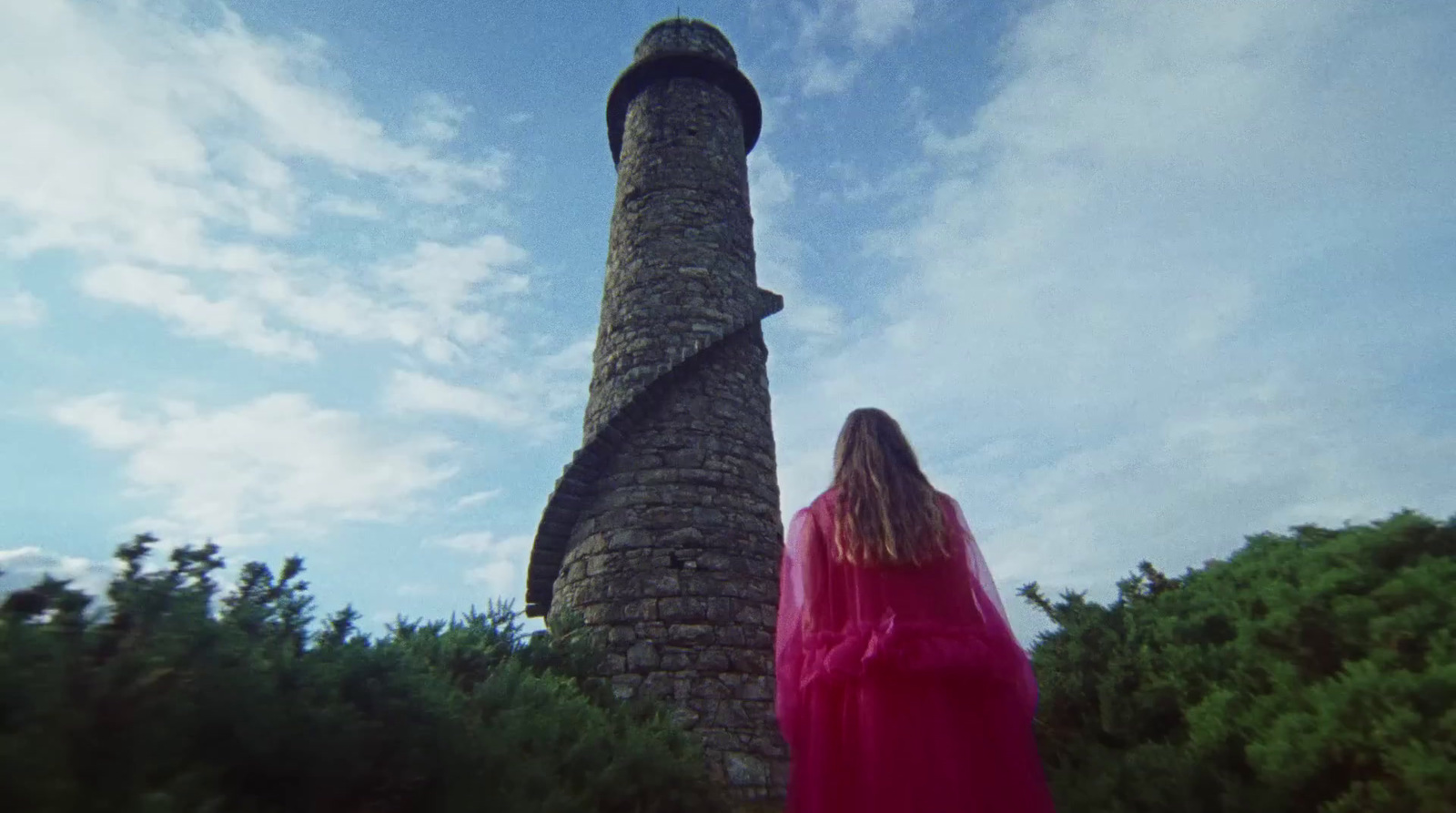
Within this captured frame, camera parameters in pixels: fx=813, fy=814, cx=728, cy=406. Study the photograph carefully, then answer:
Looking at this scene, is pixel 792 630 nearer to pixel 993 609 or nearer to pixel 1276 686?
pixel 993 609

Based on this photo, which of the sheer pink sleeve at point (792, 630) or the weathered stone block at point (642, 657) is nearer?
the sheer pink sleeve at point (792, 630)

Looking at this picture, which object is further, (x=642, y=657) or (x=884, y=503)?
(x=642, y=657)

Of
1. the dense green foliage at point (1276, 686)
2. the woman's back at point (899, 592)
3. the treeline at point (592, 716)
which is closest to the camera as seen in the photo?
the treeline at point (592, 716)

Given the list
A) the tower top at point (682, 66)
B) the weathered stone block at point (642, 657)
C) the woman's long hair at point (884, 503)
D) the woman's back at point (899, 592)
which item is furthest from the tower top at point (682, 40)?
the woman's back at point (899, 592)

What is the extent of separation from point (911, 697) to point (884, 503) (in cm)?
69

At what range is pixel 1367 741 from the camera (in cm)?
232

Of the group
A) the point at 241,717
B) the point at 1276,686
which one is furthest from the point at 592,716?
the point at 1276,686

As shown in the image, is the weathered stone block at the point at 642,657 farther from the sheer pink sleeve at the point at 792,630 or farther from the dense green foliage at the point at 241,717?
the sheer pink sleeve at the point at 792,630

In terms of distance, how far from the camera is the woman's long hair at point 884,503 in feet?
9.75

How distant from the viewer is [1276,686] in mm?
2705

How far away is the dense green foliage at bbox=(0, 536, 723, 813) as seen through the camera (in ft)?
5.02

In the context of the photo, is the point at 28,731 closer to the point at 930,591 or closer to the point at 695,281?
the point at 930,591

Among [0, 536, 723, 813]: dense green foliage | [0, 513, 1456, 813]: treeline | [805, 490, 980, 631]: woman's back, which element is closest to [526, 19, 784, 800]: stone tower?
[0, 513, 1456, 813]: treeline

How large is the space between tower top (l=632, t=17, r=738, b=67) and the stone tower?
45mm
